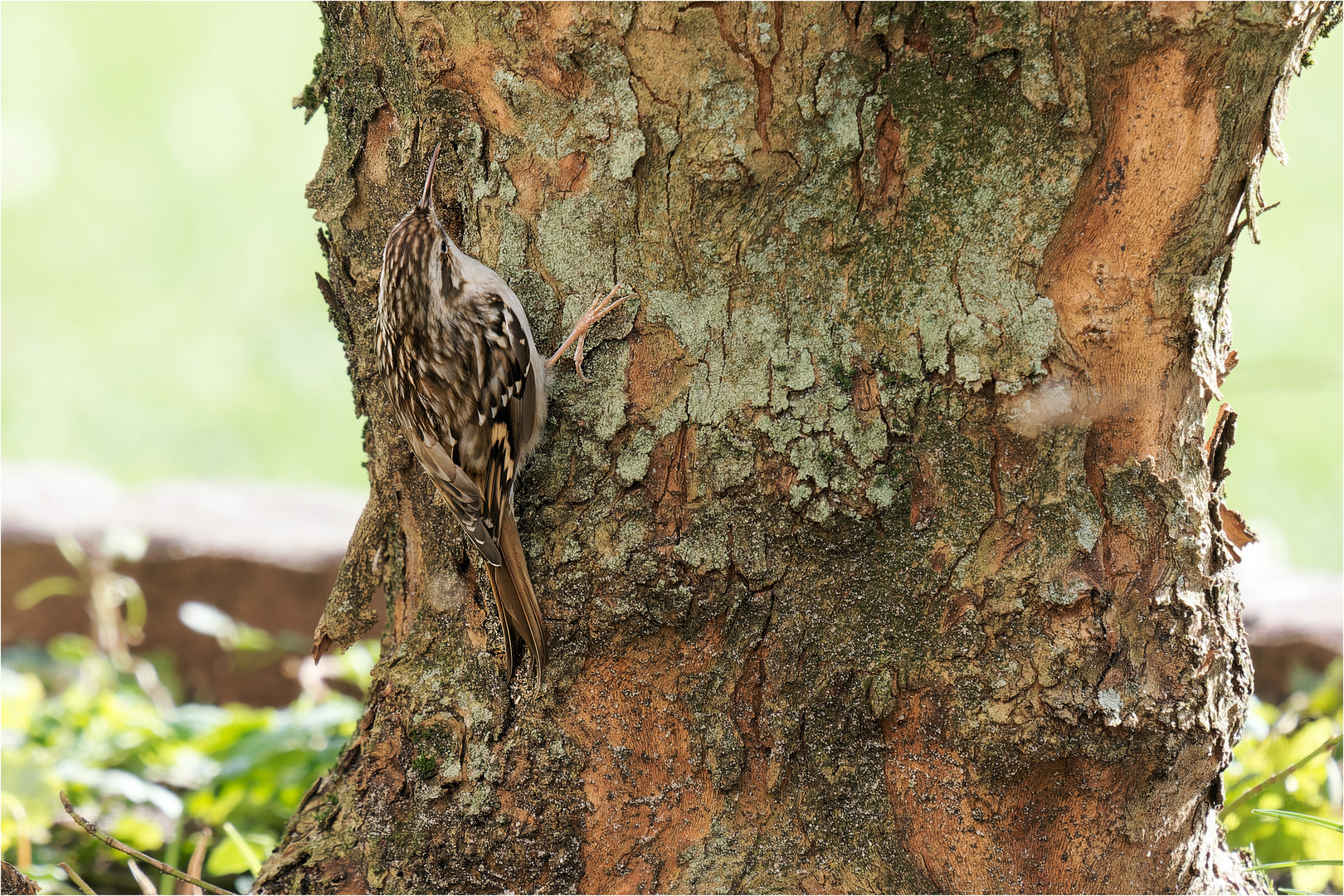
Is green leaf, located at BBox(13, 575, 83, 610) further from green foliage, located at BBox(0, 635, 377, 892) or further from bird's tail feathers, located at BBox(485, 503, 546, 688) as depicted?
bird's tail feathers, located at BBox(485, 503, 546, 688)

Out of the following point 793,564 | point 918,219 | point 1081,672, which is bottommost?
point 1081,672

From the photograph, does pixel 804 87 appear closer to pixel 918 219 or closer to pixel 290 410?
pixel 918 219

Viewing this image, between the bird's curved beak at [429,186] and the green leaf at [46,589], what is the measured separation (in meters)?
2.62

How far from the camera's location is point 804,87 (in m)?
1.72

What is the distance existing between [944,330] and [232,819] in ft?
7.40

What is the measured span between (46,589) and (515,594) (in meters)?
2.82

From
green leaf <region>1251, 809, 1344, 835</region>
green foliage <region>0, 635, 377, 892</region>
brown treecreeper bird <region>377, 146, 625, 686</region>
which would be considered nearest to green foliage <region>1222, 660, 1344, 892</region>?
green leaf <region>1251, 809, 1344, 835</region>

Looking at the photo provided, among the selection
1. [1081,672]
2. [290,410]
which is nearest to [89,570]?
[290,410]

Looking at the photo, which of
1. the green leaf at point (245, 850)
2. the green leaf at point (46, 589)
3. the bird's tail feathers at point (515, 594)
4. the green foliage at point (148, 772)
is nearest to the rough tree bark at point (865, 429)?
the bird's tail feathers at point (515, 594)

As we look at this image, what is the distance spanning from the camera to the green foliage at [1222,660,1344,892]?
7.57ft

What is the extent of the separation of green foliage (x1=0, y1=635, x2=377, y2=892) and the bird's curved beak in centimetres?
143

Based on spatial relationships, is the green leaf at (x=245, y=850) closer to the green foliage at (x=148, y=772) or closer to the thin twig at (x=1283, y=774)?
the green foliage at (x=148, y=772)

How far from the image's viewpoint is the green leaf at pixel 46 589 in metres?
3.80

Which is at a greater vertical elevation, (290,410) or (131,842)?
(290,410)
